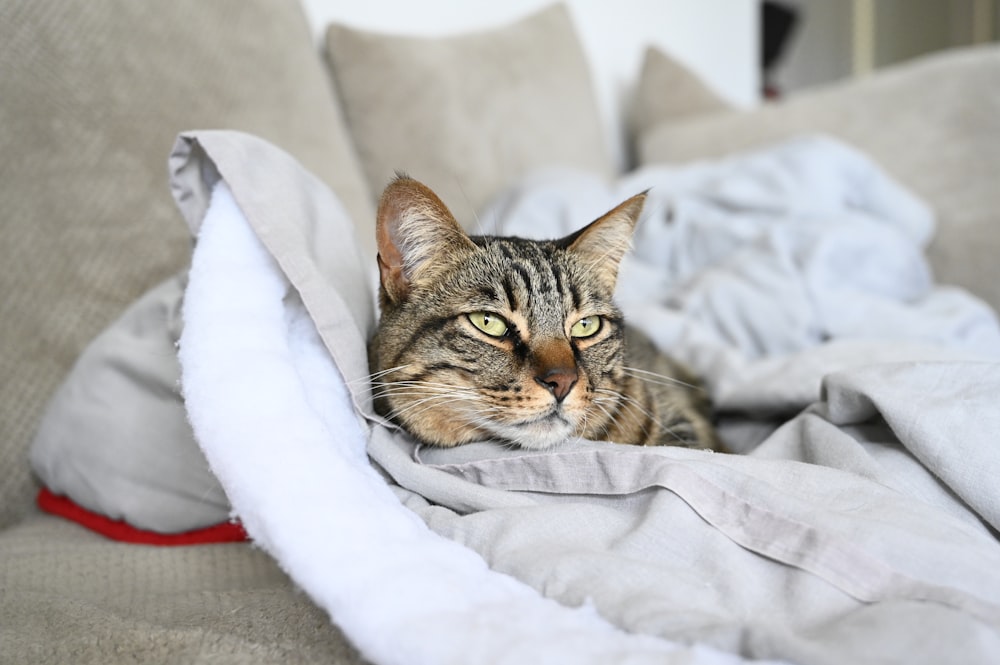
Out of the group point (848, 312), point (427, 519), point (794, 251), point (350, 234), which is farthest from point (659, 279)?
point (427, 519)

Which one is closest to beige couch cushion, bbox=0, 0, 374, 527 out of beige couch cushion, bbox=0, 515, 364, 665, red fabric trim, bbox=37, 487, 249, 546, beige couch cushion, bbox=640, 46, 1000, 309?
red fabric trim, bbox=37, 487, 249, 546

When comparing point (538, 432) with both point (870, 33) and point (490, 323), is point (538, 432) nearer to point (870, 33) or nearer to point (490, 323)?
point (490, 323)

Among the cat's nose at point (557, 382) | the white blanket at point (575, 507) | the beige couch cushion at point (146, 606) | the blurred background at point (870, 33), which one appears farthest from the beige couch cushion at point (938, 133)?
the blurred background at point (870, 33)

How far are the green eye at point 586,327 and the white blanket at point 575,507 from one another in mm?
233

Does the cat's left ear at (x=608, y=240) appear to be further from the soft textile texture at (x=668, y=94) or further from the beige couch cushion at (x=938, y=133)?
the soft textile texture at (x=668, y=94)

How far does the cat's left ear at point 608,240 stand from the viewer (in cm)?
97

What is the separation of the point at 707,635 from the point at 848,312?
3.61ft

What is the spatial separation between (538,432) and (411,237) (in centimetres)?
33

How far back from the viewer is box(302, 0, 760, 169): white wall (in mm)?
1913

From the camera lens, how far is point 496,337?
88 cm

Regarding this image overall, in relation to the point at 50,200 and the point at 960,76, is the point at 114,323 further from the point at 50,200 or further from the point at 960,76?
the point at 960,76

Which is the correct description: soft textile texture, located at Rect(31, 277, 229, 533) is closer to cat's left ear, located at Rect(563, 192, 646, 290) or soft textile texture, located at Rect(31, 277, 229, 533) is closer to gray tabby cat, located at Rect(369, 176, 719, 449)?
gray tabby cat, located at Rect(369, 176, 719, 449)

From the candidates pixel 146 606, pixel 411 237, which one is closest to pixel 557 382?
pixel 411 237

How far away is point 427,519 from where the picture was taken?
713mm
